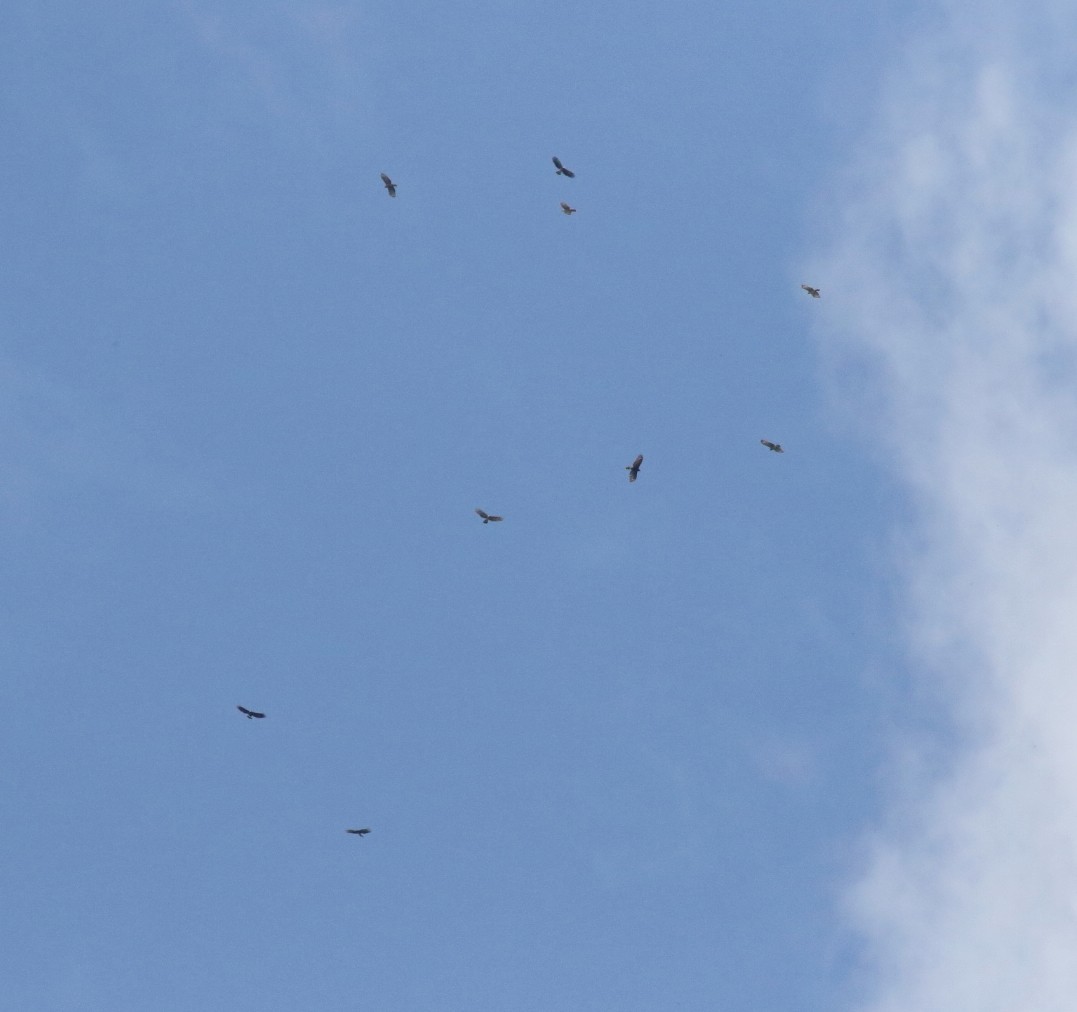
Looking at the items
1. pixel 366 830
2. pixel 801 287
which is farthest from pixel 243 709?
pixel 801 287

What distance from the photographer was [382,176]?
631ft

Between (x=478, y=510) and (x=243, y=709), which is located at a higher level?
(x=478, y=510)

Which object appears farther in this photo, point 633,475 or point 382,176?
point 382,176

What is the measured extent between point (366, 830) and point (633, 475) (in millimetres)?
42543

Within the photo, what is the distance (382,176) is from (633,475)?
37.2m

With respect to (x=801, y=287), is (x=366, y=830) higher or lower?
lower

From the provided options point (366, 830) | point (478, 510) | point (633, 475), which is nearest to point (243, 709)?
point (366, 830)

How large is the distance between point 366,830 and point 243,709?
1585cm

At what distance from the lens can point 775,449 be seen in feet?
603

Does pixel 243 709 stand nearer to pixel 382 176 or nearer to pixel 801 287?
pixel 382 176

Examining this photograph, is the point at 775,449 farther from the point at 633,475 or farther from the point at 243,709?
the point at 243,709

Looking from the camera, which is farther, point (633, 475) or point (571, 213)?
point (571, 213)

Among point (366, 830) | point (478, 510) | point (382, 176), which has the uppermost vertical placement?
point (382, 176)

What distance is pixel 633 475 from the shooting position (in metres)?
181
